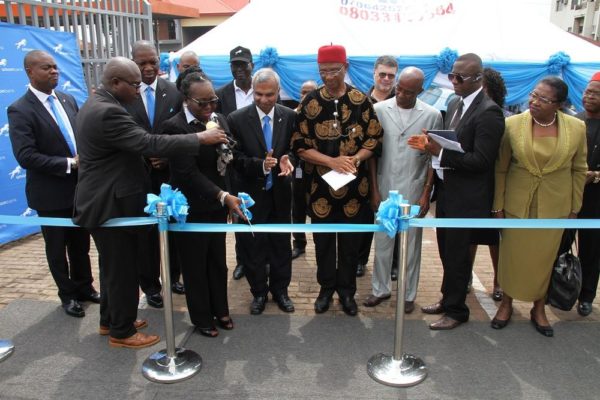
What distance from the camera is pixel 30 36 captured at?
19.1 ft

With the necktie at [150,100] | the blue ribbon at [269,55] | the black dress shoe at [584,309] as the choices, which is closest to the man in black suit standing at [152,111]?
the necktie at [150,100]

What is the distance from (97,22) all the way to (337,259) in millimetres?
5852

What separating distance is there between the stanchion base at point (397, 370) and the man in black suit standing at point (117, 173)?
164 centimetres

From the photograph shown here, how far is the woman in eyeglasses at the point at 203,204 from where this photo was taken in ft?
10.3

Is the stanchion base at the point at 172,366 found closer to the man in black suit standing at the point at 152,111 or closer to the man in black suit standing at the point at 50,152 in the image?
the man in black suit standing at the point at 152,111

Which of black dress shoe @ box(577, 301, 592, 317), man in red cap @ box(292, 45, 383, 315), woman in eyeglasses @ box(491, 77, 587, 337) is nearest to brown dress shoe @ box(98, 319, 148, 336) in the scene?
man in red cap @ box(292, 45, 383, 315)

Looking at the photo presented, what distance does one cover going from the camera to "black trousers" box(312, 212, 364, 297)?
3.78 meters

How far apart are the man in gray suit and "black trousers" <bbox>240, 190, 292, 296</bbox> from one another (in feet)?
2.59

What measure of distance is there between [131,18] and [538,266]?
7.58 m

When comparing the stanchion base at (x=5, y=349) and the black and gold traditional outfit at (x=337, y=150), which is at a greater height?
the black and gold traditional outfit at (x=337, y=150)

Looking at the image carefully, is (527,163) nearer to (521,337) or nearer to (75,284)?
(521,337)

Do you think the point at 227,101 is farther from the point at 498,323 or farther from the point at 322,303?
the point at 498,323

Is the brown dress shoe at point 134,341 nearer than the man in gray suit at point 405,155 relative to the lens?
Yes

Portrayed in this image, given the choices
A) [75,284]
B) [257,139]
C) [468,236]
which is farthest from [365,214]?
[75,284]
